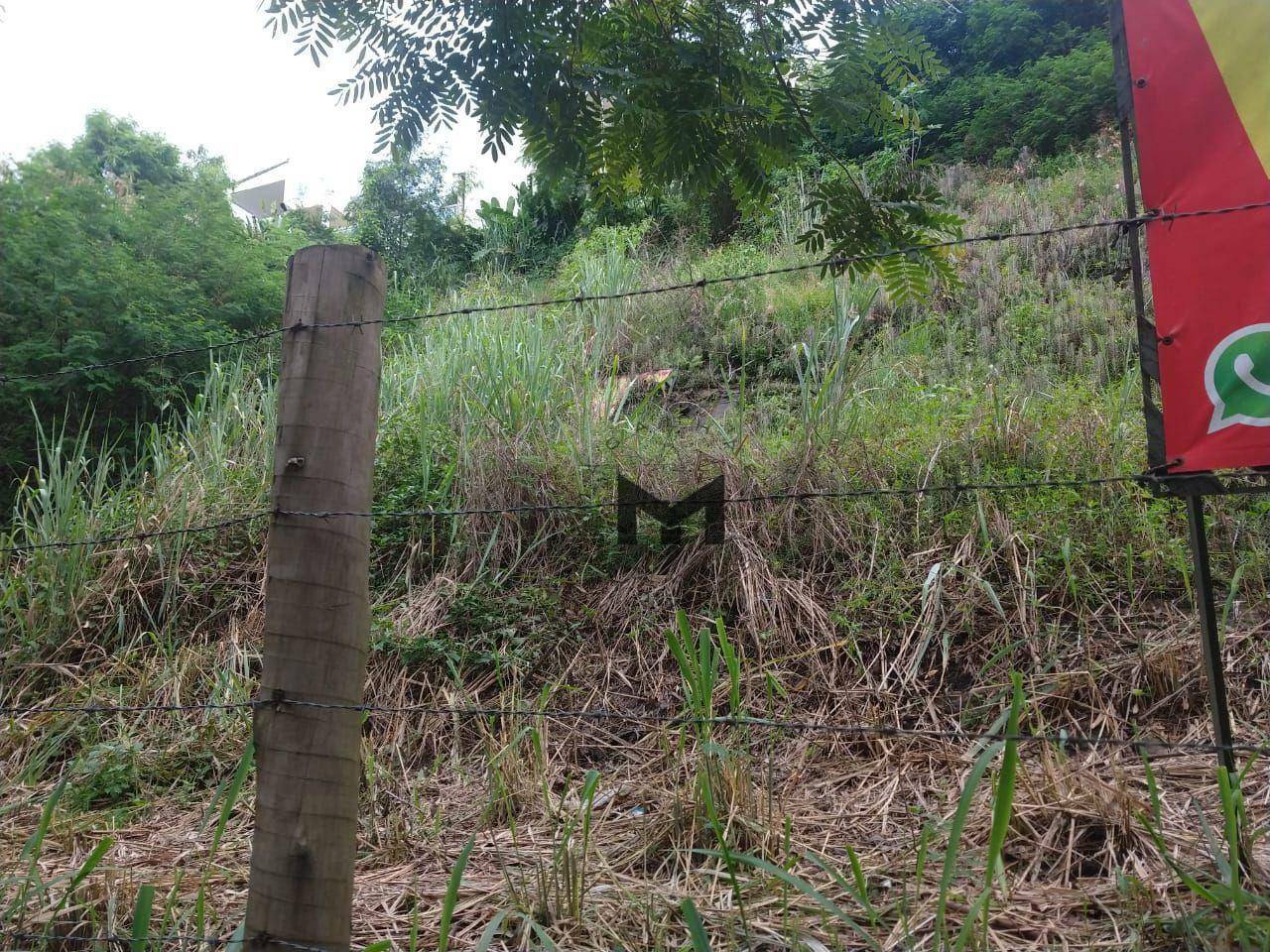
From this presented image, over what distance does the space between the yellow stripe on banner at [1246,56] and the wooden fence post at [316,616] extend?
183 cm

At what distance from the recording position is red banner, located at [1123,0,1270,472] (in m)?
1.64

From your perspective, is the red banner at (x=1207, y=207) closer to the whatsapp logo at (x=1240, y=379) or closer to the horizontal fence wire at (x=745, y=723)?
the whatsapp logo at (x=1240, y=379)

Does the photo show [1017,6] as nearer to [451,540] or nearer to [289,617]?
[451,540]

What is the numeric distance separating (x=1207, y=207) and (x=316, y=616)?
78.9 inches

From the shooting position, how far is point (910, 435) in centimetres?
388

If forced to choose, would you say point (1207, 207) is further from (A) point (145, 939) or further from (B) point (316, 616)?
(A) point (145, 939)

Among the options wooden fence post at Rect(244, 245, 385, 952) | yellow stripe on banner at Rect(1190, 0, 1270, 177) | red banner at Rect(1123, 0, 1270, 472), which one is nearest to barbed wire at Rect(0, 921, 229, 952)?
wooden fence post at Rect(244, 245, 385, 952)

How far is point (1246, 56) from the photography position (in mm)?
1655

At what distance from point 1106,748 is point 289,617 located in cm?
242

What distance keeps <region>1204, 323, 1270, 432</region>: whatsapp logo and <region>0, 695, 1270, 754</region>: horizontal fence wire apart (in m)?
0.65

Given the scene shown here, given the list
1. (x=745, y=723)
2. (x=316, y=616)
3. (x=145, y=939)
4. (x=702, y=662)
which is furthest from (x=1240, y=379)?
(x=145, y=939)

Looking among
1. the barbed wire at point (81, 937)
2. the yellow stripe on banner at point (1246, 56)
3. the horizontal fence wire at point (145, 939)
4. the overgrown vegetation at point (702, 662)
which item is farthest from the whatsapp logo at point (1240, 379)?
the barbed wire at point (81, 937)

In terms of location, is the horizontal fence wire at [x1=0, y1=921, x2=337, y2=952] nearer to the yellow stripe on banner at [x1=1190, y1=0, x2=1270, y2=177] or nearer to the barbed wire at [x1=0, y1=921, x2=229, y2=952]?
the barbed wire at [x1=0, y1=921, x2=229, y2=952]

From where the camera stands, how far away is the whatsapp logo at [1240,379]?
163 centimetres
